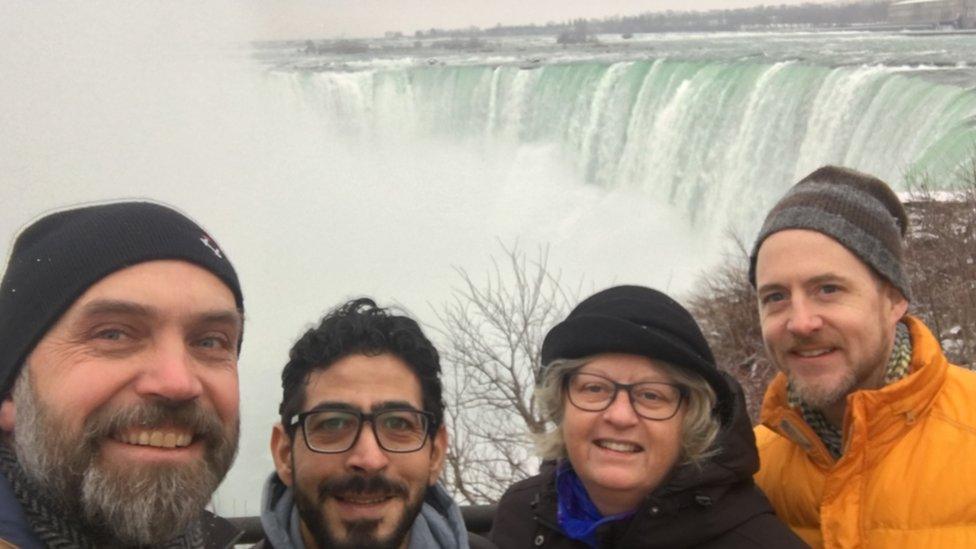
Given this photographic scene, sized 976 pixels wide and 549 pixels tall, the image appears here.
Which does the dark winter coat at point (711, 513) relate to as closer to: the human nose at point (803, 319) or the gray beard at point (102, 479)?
the human nose at point (803, 319)

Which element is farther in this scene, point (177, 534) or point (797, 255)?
point (797, 255)

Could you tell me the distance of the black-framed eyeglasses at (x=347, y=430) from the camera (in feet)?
6.63

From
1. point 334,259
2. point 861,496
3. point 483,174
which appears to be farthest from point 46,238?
point 334,259

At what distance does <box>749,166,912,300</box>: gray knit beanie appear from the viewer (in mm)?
2400

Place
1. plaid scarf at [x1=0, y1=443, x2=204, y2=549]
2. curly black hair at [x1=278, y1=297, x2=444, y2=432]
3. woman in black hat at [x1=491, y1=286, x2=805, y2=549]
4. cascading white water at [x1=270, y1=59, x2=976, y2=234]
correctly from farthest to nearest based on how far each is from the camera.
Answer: cascading white water at [x1=270, y1=59, x2=976, y2=234], woman in black hat at [x1=491, y1=286, x2=805, y2=549], curly black hair at [x1=278, y1=297, x2=444, y2=432], plaid scarf at [x1=0, y1=443, x2=204, y2=549]

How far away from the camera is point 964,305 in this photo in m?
9.83

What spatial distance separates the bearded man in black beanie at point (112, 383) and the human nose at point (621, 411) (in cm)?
82

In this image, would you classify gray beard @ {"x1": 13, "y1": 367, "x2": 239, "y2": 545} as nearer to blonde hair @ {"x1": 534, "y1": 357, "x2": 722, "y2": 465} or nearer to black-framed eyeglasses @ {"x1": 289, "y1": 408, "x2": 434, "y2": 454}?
black-framed eyeglasses @ {"x1": 289, "y1": 408, "x2": 434, "y2": 454}

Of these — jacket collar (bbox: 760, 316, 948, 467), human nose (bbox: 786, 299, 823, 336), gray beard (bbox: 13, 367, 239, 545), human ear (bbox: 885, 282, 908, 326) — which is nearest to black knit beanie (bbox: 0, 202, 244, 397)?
gray beard (bbox: 13, 367, 239, 545)

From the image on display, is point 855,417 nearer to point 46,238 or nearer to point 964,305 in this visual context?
point 46,238

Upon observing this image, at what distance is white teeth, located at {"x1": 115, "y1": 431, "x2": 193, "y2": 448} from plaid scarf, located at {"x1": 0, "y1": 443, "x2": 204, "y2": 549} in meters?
0.16

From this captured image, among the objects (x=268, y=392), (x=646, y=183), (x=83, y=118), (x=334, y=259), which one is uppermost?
(x=83, y=118)

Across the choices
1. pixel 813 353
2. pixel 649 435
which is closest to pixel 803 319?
pixel 813 353

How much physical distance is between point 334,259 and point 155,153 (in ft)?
53.0
